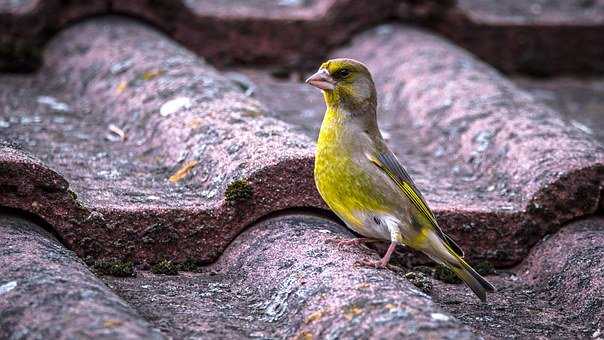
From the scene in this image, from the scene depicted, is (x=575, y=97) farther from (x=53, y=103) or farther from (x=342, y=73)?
(x=53, y=103)

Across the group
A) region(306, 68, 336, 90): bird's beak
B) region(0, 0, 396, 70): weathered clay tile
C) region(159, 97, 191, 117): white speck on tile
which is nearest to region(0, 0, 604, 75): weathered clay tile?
region(0, 0, 396, 70): weathered clay tile

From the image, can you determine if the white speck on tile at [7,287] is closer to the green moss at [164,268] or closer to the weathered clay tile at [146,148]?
the weathered clay tile at [146,148]

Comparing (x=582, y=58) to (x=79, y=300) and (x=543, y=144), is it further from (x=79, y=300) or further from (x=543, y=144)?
(x=79, y=300)

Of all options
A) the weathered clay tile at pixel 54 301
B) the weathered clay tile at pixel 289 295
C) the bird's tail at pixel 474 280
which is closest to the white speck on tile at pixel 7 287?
the weathered clay tile at pixel 54 301

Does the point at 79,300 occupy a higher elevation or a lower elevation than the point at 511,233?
higher

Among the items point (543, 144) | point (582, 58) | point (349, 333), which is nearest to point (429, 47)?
point (582, 58)

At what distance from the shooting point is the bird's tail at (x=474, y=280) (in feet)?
13.3

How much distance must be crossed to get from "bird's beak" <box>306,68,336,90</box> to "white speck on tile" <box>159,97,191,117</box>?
1025 millimetres

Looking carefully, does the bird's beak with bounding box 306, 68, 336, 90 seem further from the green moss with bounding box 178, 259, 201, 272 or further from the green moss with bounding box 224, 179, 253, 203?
the green moss with bounding box 178, 259, 201, 272

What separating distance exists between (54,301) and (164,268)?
1.07 metres

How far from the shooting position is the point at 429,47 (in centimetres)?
697

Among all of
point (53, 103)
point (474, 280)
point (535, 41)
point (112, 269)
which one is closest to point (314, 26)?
point (535, 41)

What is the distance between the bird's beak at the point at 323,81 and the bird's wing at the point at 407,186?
393 mm

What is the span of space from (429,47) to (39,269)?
419 cm
